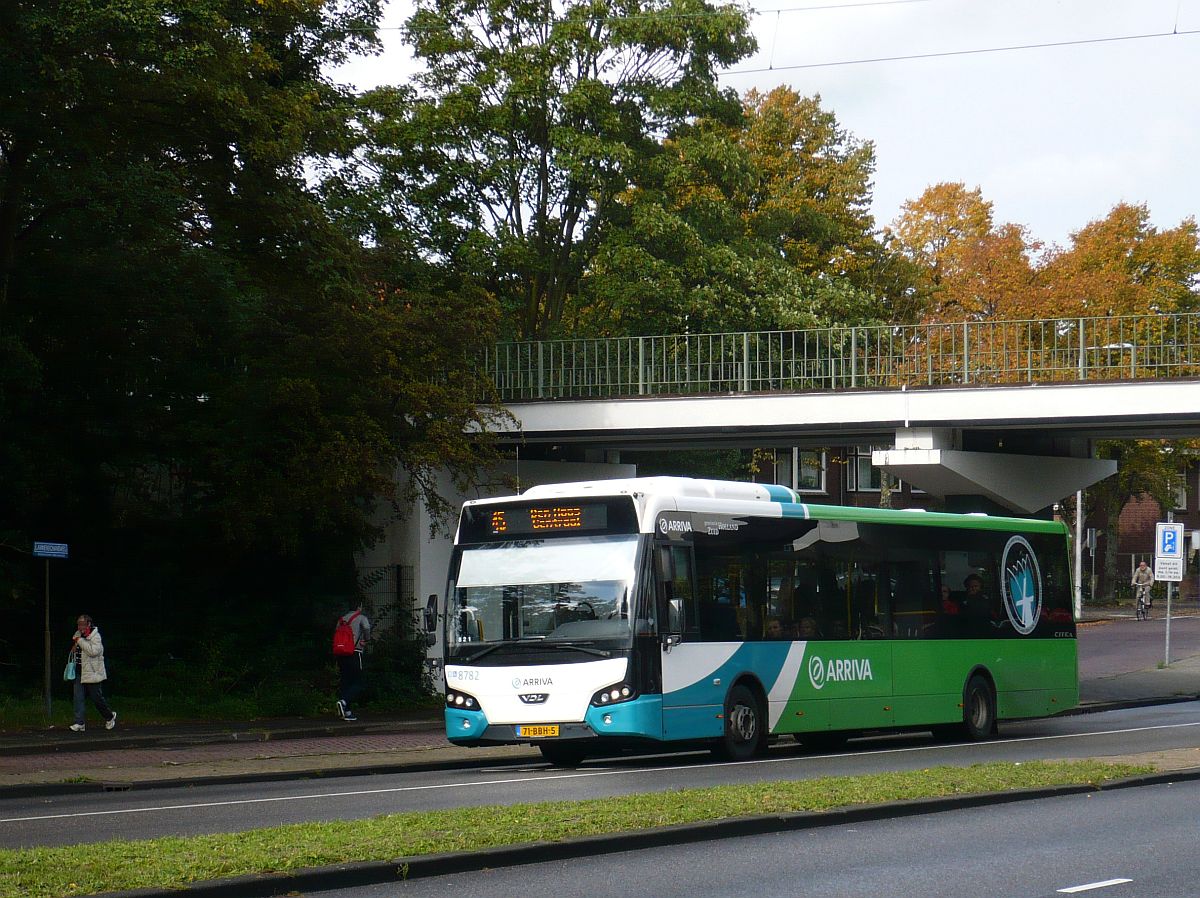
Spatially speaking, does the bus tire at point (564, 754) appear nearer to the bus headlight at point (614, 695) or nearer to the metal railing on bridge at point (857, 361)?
the bus headlight at point (614, 695)

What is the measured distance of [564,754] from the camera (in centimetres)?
1891

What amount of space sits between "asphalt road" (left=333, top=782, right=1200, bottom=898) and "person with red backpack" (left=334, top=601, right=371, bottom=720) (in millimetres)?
14281

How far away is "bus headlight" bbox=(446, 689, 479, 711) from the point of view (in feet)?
58.0

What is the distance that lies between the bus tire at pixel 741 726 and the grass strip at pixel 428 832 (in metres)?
3.95

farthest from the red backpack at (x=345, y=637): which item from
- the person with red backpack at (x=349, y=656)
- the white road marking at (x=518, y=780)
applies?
the white road marking at (x=518, y=780)

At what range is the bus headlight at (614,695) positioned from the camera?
17.0 meters

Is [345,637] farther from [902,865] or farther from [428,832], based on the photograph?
[902,865]

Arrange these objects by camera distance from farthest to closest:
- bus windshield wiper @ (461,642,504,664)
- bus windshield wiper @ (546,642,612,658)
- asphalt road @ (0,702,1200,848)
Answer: bus windshield wiper @ (461,642,504,664) < bus windshield wiper @ (546,642,612,658) < asphalt road @ (0,702,1200,848)

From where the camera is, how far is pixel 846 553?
→ 2017 cm

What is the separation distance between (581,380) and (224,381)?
646 cm

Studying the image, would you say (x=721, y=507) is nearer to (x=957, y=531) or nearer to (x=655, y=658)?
(x=655, y=658)

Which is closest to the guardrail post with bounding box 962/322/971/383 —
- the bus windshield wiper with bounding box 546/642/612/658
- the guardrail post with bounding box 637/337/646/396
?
the guardrail post with bounding box 637/337/646/396

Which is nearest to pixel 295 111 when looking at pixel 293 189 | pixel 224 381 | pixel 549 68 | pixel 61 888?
pixel 293 189

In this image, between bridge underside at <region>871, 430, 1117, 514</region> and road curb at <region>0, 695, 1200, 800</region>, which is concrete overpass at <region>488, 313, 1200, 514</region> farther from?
road curb at <region>0, 695, 1200, 800</region>
